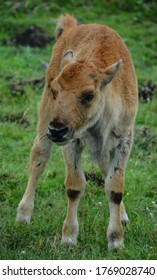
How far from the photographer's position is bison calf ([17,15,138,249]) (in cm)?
721

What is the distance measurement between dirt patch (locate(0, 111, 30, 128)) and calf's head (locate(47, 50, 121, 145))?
14.5ft

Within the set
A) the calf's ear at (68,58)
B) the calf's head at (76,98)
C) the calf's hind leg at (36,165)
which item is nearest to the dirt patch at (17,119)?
the calf's hind leg at (36,165)

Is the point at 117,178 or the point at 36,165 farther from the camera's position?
the point at 36,165

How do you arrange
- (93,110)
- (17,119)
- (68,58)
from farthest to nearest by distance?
(17,119), (68,58), (93,110)

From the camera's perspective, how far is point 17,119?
12.0 m

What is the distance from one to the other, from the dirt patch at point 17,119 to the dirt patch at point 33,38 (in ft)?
13.5

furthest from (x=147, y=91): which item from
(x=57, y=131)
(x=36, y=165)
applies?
(x=57, y=131)

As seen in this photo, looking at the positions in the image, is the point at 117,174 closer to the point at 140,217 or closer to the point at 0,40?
the point at 140,217

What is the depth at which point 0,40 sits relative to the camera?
16.0 m

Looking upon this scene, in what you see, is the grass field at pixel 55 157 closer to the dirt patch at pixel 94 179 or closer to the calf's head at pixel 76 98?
the dirt patch at pixel 94 179

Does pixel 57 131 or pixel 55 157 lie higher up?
pixel 57 131

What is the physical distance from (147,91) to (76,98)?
613 cm

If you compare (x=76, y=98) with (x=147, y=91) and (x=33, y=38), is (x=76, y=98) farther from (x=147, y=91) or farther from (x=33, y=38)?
(x=33, y=38)

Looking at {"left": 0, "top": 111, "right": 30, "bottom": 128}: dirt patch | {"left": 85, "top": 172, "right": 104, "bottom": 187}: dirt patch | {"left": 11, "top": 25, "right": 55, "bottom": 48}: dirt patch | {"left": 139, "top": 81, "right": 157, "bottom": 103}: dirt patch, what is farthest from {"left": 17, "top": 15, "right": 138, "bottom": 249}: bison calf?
{"left": 11, "top": 25, "right": 55, "bottom": 48}: dirt patch
